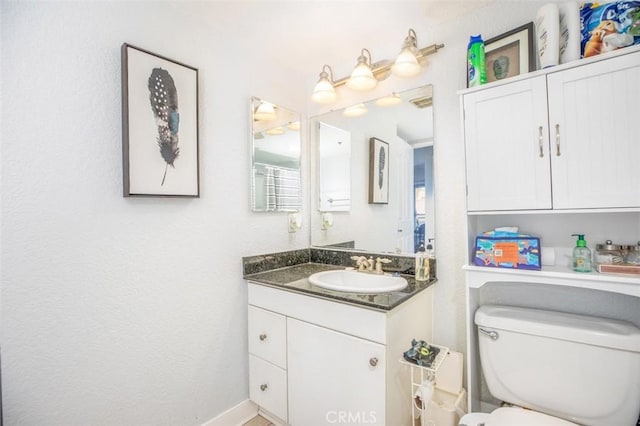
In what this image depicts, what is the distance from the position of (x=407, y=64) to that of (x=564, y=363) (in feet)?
5.01

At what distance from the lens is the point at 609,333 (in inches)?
41.8

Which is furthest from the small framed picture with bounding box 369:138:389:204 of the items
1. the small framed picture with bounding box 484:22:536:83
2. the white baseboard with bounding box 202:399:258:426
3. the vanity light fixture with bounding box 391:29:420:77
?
the white baseboard with bounding box 202:399:258:426

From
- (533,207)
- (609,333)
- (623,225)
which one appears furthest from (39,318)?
(623,225)

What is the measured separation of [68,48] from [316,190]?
1.50 metres

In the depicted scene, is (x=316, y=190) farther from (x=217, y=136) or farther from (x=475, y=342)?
(x=475, y=342)

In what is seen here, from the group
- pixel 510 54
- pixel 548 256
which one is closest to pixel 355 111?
pixel 510 54

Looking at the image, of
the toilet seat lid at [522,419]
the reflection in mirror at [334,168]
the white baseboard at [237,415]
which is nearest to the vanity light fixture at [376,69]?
the reflection in mirror at [334,168]

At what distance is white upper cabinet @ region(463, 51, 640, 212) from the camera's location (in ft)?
3.31

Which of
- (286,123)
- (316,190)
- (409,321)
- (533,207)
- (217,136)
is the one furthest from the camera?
(316,190)

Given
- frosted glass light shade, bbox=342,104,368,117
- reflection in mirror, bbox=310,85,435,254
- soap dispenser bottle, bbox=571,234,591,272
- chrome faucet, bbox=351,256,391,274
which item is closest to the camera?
soap dispenser bottle, bbox=571,234,591,272

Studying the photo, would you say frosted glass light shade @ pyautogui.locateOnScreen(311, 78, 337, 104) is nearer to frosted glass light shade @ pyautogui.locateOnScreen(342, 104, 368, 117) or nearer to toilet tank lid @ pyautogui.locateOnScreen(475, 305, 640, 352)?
frosted glass light shade @ pyautogui.locateOnScreen(342, 104, 368, 117)

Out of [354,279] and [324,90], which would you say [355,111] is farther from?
[354,279]

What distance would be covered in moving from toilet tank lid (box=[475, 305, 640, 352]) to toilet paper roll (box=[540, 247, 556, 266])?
215 millimetres

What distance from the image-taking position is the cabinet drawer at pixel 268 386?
1.54 metres
